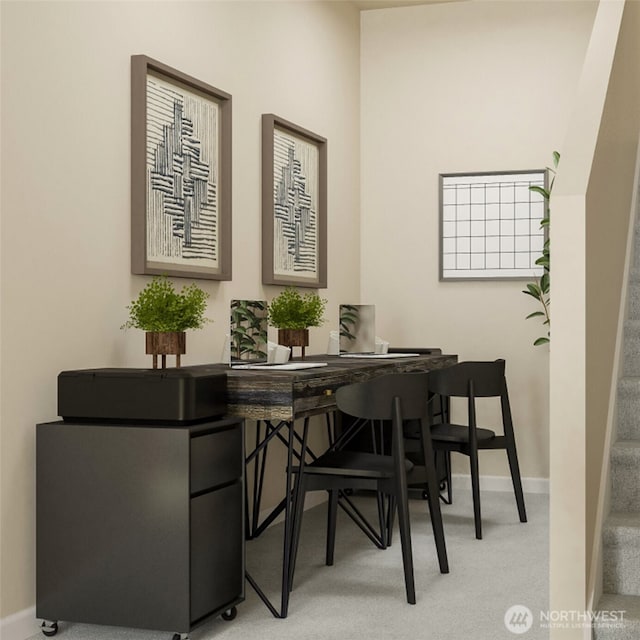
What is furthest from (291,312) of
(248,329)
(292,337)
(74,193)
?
(74,193)

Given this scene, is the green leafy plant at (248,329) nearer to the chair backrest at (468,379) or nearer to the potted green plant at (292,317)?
the potted green plant at (292,317)

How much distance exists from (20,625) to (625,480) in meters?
1.98

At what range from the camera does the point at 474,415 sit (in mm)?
4680

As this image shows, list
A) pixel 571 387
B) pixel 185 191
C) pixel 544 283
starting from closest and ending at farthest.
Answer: pixel 571 387 < pixel 185 191 < pixel 544 283

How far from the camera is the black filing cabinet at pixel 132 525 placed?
2.96 meters

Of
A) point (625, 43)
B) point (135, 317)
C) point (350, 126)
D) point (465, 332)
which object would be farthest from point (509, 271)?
point (135, 317)

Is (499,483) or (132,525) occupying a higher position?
(132,525)

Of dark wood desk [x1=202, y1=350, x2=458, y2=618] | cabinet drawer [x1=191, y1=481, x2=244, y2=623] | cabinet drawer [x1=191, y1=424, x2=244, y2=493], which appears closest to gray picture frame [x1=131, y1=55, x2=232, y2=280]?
dark wood desk [x1=202, y1=350, x2=458, y2=618]

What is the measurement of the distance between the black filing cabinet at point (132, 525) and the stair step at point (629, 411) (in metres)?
1.33

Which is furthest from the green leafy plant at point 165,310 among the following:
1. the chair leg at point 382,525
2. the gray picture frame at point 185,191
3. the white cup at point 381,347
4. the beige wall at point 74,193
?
the white cup at point 381,347

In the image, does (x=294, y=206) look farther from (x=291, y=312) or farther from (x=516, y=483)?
(x=516, y=483)

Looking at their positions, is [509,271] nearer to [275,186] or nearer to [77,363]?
[275,186]

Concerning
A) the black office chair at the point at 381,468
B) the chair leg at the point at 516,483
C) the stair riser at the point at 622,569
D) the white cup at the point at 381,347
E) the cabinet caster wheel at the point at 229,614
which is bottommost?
the cabinet caster wheel at the point at 229,614

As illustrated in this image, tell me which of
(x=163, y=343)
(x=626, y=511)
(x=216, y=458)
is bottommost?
(x=626, y=511)
